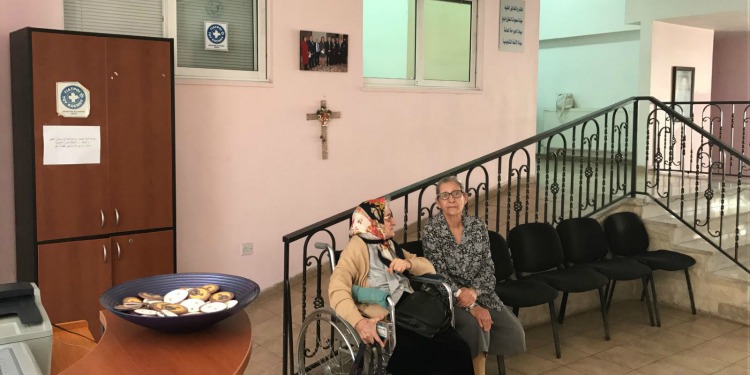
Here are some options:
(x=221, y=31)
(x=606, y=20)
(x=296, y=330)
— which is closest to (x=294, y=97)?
(x=221, y=31)

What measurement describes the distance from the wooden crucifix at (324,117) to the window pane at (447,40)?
1.29 m

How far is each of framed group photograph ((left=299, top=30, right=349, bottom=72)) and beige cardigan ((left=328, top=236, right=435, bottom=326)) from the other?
255 centimetres

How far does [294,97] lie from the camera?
Answer: 5.37 metres

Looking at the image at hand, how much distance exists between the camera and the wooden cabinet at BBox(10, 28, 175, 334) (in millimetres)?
3773

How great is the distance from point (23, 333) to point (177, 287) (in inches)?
23.4

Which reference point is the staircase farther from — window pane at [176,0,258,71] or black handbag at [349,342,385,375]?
window pane at [176,0,258,71]

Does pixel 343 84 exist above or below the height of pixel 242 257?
above

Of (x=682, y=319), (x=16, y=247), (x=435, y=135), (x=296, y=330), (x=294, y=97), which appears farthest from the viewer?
(x=435, y=135)

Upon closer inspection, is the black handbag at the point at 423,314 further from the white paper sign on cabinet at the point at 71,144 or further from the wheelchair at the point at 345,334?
the white paper sign on cabinet at the point at 71,144

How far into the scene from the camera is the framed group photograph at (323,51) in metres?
5.37

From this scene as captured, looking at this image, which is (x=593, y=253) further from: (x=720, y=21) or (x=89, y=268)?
(x=720, y=21)

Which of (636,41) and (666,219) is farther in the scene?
(636,41)

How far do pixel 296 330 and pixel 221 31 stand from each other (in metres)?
2.31

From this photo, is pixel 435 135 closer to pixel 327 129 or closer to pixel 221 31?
pixel 327 129
